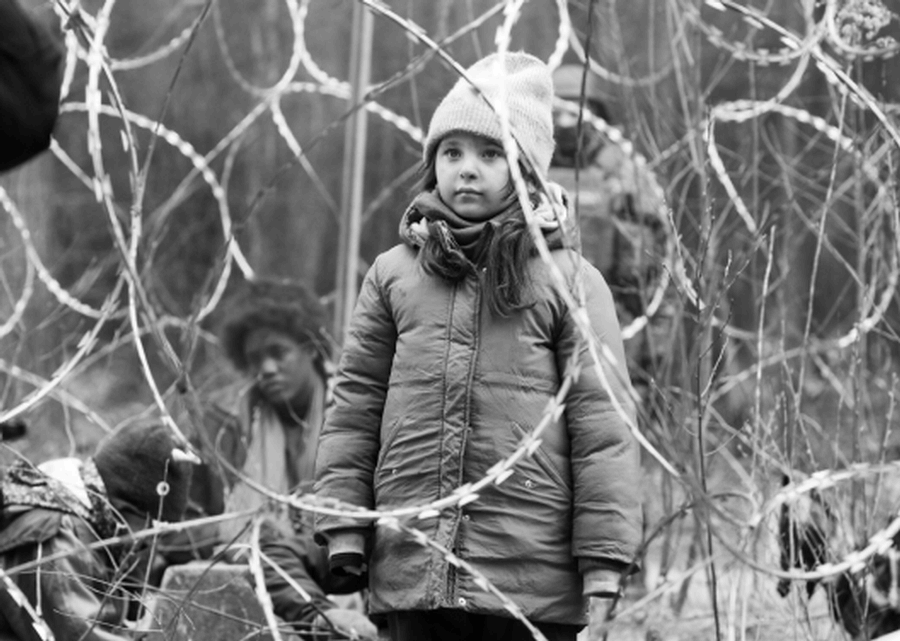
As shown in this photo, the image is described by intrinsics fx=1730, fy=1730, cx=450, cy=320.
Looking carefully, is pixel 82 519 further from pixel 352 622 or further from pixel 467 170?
pixel 467 170

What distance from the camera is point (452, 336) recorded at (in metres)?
3.31

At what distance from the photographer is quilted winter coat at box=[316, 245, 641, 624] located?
3201 millimetres

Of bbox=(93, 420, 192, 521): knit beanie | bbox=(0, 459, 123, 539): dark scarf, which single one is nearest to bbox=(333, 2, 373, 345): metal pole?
bbox=(93, 420, 192, 521): knit beanie

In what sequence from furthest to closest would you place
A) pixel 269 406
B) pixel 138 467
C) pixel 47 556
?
pixel 269 406, pixel 138 467, pixel 47 556

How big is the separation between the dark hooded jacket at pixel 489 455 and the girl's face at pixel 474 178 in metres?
0.15

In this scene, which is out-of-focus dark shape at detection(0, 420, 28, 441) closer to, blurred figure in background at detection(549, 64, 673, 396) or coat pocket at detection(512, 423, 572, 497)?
coat pocket at detection(512, 423, 572, 497)

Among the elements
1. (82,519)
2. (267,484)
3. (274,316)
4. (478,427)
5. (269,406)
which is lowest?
(82,519)

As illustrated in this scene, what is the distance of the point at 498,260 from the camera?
331 cm

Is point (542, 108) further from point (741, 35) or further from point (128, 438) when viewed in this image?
point (741, 35)

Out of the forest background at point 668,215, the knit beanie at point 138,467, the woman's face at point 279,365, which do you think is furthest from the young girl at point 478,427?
the woman's face at point 279,365

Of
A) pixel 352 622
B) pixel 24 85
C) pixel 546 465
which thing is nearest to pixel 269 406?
pixel 352 622

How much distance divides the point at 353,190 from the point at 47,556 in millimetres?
2540

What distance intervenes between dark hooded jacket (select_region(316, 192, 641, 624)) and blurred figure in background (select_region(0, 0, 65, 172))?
1.11m

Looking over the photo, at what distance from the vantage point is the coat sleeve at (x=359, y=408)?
335cm
